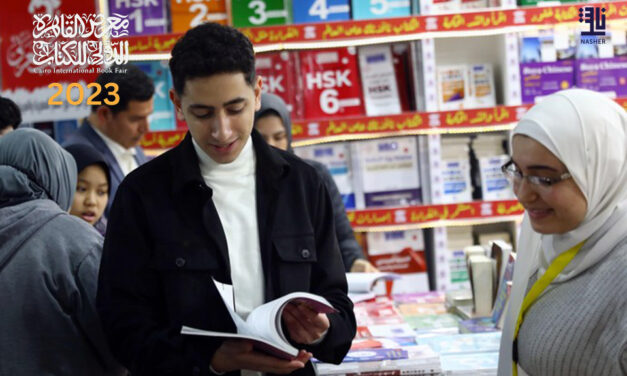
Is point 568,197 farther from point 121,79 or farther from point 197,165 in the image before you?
point 121,79

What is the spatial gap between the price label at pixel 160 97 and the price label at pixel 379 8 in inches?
47.6

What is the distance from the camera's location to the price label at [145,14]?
433 cm

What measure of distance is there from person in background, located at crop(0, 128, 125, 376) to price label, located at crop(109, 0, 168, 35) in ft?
8.69

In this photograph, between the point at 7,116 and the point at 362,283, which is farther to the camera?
the point at 7,116

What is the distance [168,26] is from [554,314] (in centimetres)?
338

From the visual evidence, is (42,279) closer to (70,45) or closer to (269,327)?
(269,327)

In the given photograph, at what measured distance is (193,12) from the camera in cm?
437

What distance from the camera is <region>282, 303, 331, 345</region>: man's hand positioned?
4.77 feet

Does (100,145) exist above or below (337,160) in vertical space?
above

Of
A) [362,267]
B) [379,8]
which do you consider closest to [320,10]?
[379,8]

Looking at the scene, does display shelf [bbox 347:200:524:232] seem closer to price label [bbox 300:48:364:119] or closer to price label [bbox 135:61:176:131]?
price label [bbox 300:48:364:119]

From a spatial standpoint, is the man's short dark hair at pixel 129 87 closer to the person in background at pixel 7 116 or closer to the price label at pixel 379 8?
the person in background at pixel 7 116

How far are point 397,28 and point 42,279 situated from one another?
9.56 feet


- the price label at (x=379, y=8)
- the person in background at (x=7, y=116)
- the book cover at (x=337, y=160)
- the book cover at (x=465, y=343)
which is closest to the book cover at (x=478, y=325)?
the book cover at (x=465, y=343)
